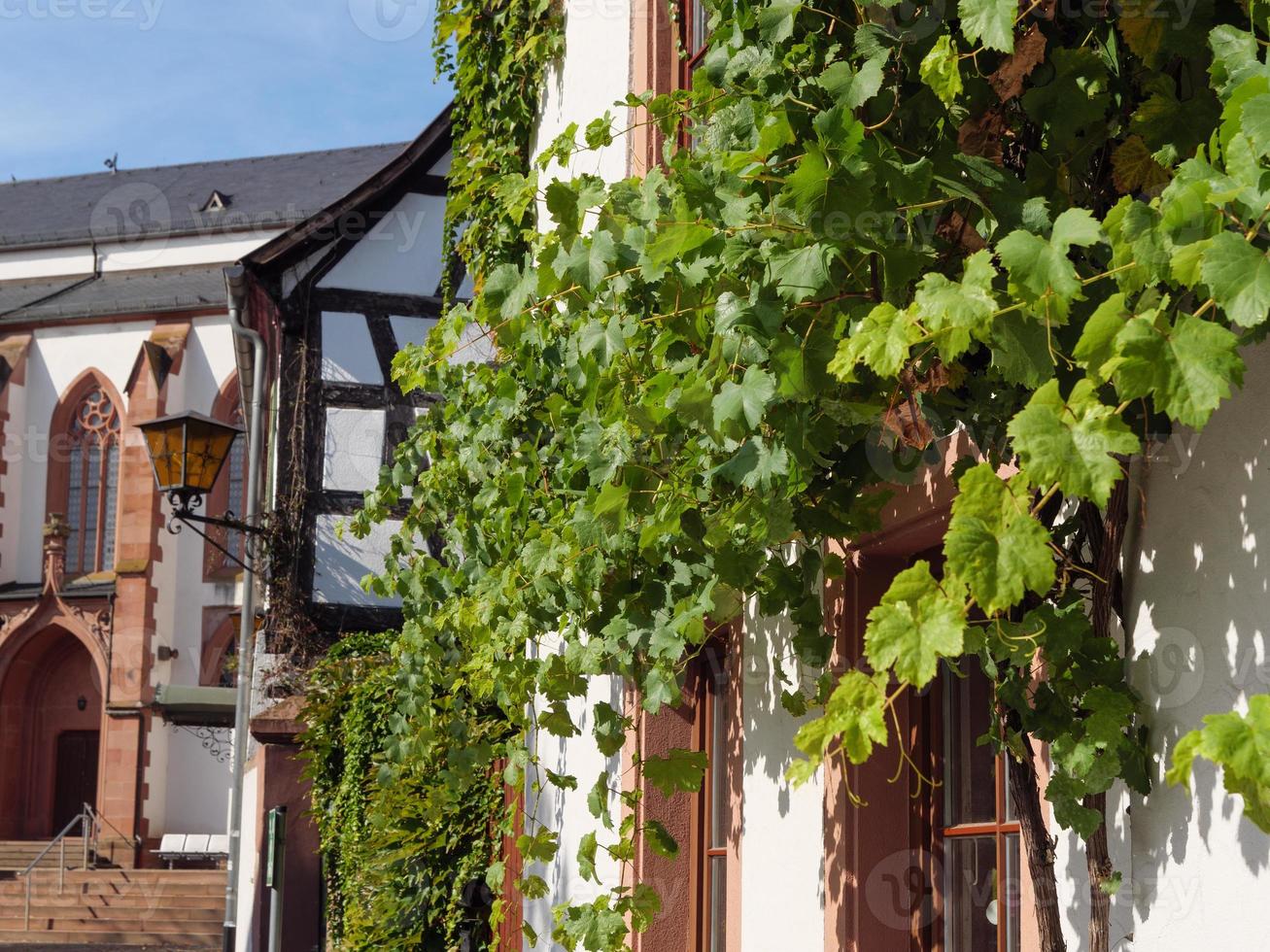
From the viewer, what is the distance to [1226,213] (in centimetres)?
161

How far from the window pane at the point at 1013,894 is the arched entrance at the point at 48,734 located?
35.3 m

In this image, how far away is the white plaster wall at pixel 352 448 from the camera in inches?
647

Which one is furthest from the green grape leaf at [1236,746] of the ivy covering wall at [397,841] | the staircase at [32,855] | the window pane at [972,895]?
the staircase at [32,855]

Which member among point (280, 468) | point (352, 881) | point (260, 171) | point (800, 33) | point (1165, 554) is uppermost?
point (260, 171)

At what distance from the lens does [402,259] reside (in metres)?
17.5

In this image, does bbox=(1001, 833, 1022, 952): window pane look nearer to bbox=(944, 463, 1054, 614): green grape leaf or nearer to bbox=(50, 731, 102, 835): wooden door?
bbox=(944, 463, 1054, 614): green grape leaf

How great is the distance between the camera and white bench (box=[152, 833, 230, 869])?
29781mm

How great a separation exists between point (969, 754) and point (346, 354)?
14310 mm

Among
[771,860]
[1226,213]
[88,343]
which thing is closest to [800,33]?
[1226,213]

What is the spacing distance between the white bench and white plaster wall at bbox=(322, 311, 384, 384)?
50.6ft

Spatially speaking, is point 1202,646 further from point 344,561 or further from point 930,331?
point 344,561

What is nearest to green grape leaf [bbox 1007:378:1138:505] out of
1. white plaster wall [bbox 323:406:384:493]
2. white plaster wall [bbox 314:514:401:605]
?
white plaster wall [bbox 314:514:401:605]

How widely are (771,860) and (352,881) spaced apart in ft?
16.5

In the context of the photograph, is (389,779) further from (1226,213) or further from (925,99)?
(1226,213)
